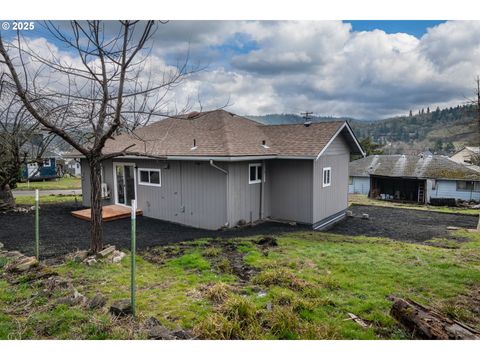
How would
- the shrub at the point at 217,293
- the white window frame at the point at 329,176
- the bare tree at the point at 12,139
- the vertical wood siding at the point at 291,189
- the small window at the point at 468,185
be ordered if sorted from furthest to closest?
the small window at the point at 468,185 < the white window frame at the point at 329,176 < the vertical wood siding at the point at 291,189 < the bare tree at the point at 12,139 < the shrub at the point at 217,293

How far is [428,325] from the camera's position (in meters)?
3.09

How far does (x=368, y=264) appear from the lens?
586 centimetres

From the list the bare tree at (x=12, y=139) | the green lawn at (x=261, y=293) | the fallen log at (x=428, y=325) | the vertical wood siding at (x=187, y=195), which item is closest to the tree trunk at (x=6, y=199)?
the bare tree at (x=12, y=139)

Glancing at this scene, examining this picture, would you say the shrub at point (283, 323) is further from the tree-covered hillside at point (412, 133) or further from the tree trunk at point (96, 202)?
the tree-covered hillside at point (412, 133)

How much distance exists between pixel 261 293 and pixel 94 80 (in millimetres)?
4706

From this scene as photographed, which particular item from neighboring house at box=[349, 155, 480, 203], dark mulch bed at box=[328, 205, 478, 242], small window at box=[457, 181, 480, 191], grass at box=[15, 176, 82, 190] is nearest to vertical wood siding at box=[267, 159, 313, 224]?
dark mulch bed at box=[328, 205, 478, 242]

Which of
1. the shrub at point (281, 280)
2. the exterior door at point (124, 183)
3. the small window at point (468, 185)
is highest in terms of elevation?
the exterior door at point (124, 183)

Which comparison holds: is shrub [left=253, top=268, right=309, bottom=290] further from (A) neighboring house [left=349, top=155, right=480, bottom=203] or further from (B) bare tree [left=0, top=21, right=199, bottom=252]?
(A) neighboring house [left=349, top=155, right=480, bottom=203]

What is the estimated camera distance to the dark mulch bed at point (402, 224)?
10516 mm

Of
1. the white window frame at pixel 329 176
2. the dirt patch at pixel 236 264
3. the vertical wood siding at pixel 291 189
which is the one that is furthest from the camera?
the white window frame at pixel 329 176
